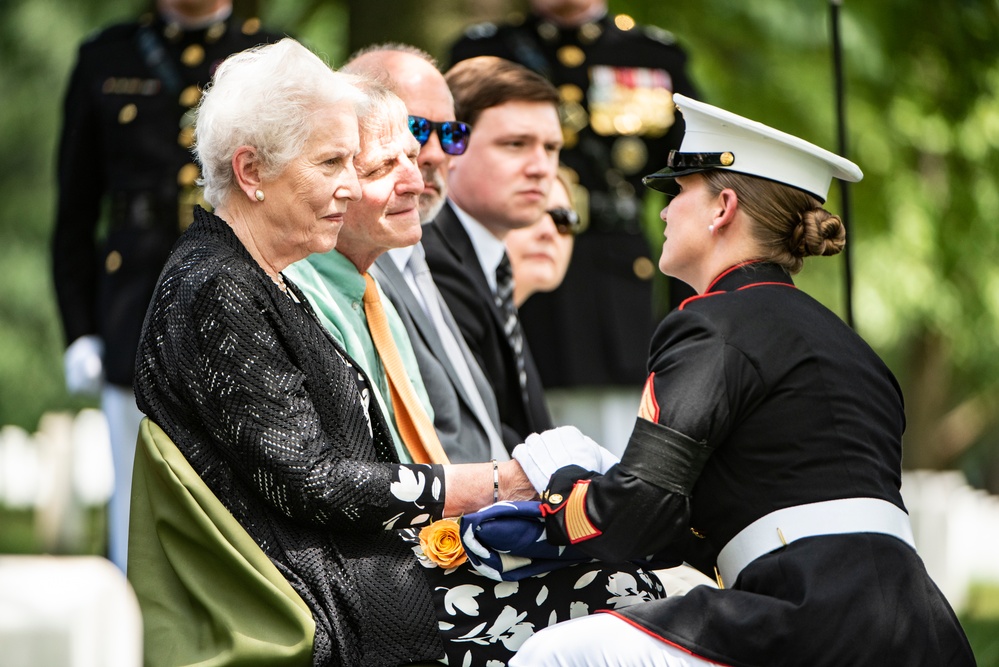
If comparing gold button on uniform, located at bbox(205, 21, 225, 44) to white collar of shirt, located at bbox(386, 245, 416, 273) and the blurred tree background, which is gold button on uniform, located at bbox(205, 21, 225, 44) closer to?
the blurred tree background

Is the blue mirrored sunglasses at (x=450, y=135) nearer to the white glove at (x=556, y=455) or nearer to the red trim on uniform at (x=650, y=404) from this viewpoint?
the white glove at (x=556, y=455)

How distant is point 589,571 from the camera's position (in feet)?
10.8

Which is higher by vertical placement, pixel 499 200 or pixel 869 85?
pixel 499 200

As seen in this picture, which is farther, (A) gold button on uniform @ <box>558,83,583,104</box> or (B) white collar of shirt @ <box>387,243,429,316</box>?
(A) gold button on uniform @ <box>558,83,583,104</box>

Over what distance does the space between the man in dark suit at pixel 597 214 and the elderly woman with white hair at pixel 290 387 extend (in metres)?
2.64

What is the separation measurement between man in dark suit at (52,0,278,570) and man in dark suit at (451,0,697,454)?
1082mm

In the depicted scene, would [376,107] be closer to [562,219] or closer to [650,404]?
[650,404]

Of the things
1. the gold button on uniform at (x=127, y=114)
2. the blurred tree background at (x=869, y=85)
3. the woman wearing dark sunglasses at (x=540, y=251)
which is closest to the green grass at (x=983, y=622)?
the blurred tree background at (x=869, y=85)

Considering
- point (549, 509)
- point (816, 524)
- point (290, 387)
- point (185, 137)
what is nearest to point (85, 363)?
point (185, 137)

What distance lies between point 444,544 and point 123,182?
2862 mm

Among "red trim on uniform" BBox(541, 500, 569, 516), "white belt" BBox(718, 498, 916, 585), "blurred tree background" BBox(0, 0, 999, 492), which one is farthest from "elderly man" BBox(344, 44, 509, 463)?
"blurred tree background" BBox(0, 0, 999, 492)

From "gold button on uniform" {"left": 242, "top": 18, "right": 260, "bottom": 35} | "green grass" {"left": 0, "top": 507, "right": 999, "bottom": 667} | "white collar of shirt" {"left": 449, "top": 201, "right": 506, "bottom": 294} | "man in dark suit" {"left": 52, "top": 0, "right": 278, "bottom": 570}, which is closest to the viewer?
"white collar of shirt" {"left": 449, "top": 201, "right": 506, "bottom": 294}

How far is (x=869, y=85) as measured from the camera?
28.0 feet

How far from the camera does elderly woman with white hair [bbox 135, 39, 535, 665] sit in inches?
119
